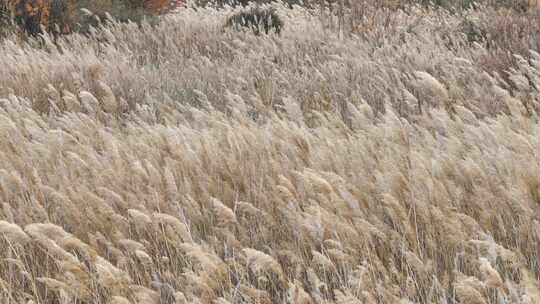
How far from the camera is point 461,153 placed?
3113 millimetres

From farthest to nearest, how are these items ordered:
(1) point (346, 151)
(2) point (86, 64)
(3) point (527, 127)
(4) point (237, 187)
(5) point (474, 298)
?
(2) point (86, 64) < (3) point (527, 127) < (1) point (346, 151) < (4) point (237, 187) < (5) point (474, 298)

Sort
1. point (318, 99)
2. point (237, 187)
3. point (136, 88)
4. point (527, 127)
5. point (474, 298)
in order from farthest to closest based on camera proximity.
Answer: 1. point (136, 88)
2. point (318, 99)
3. point (527, 127)
4. point (237, 187)
5. point (474, 298)

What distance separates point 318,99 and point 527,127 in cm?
205

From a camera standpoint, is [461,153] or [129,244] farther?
[461,153]

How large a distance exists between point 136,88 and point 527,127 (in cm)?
358

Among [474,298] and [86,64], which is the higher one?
[474,298]

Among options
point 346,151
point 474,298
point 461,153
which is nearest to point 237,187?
point 346,151

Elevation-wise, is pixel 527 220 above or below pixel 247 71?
above

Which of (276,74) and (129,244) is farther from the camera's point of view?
(276,74)

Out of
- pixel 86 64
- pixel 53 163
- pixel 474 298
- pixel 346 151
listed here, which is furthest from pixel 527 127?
pixel 86 64

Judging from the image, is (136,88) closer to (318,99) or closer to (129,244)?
(318,99)

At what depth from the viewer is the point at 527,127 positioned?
336 cm

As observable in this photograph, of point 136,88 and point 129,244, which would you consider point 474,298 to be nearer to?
point 129,244

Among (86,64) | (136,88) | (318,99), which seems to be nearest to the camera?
(318,99)
